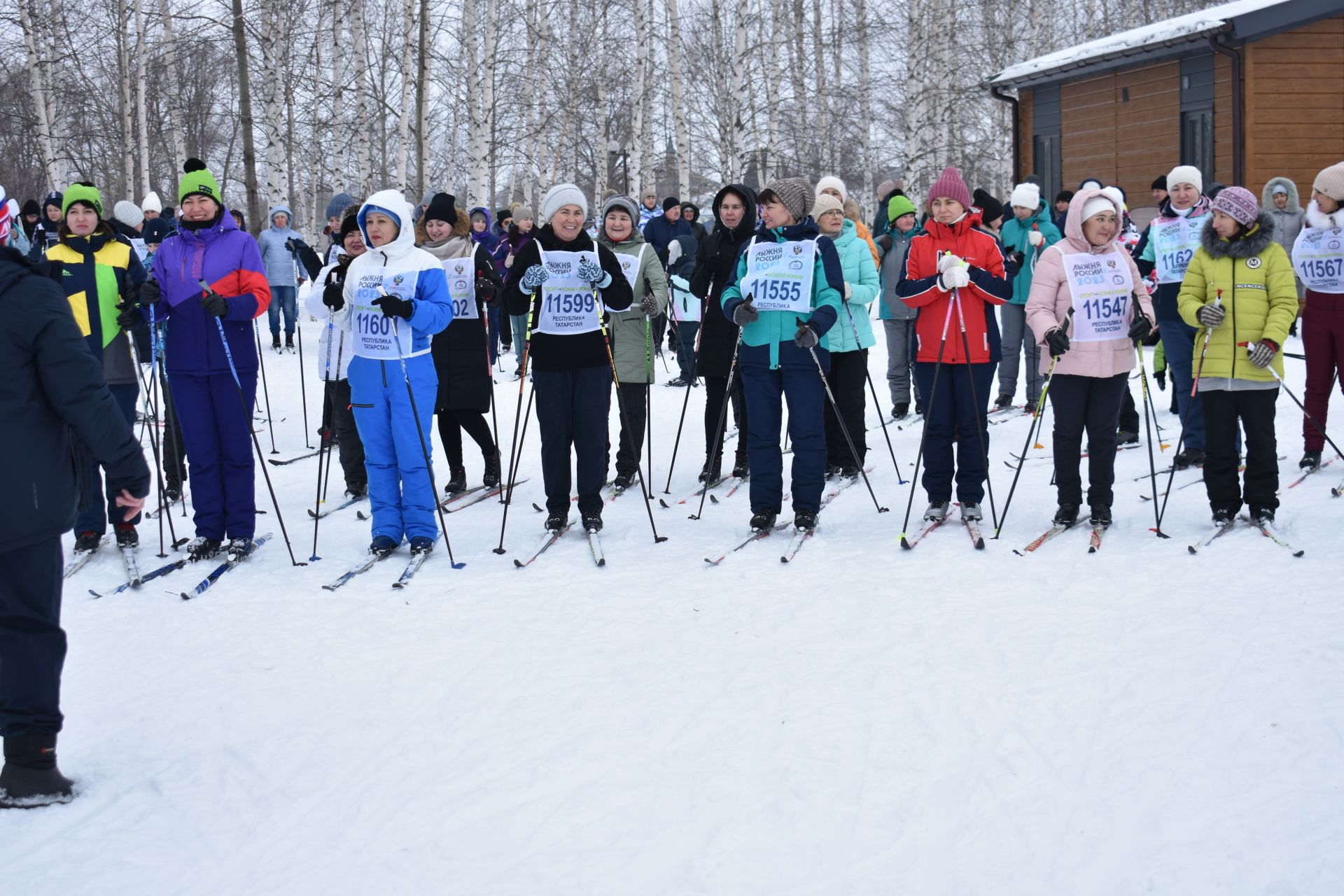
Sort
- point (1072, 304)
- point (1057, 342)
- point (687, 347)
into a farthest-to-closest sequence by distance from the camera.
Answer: point (687, 347) < point (1072, 304) < point (1057, 342)

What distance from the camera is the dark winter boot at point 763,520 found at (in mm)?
6379

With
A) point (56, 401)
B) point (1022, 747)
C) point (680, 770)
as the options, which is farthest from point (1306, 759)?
point (56, 401)

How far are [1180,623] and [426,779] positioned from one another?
302 cm

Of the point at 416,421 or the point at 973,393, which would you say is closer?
the point at 416,421

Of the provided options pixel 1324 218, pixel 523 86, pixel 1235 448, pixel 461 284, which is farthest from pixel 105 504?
pixel 523 86

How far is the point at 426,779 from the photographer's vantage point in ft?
11.8

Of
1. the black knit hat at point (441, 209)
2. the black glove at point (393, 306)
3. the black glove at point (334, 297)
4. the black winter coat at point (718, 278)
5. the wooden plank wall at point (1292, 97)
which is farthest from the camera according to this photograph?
the wooden plank wall at point (1292, 97)

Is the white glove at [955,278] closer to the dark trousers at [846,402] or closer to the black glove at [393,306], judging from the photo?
the dark trousers at [846,402]

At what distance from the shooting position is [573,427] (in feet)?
21.2

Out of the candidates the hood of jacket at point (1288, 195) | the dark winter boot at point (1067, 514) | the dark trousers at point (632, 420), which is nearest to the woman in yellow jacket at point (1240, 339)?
the dark winter boot at point (1067, 514)

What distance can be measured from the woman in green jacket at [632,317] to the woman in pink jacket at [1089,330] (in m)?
2.33

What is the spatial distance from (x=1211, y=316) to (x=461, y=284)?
4.28 metres

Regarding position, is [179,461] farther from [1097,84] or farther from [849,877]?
[1097,84]

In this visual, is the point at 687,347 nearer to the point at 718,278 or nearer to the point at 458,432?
the point at 458,432
